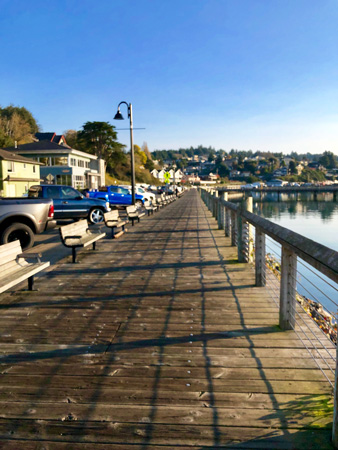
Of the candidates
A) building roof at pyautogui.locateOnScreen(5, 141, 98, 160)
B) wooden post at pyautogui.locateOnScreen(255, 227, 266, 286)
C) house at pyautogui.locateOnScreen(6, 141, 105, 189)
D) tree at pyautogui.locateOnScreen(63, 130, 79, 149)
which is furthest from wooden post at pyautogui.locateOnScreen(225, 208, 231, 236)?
tree at pyautogui.locateOnScreen(63, 130, 79, 149)

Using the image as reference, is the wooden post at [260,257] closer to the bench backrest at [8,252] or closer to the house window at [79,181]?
the bench backrest at [8,252]

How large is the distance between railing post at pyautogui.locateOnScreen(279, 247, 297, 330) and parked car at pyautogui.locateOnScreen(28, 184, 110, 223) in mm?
13472

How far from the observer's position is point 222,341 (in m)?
4.19

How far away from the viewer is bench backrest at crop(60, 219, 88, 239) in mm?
8305

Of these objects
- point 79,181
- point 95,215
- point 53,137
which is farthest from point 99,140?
point 95,215

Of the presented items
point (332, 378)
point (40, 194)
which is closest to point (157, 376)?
point (332, 378)

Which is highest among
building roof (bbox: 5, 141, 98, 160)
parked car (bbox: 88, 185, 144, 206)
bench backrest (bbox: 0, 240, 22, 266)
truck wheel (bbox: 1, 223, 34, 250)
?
building roof (bbox: 5, 141, 98, 160)

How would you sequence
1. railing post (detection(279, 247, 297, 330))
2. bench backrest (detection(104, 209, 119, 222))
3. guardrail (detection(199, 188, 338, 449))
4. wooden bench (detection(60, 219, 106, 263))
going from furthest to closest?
bench backrest (detection(104, 209, 119, 222))
wooden bench (detection(60, 219, 106, 263))
railing post (detection(279, 247, 297, 330))
guardrail (detection(199, 188, 338, 449))

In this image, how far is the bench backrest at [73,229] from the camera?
8.30 metres

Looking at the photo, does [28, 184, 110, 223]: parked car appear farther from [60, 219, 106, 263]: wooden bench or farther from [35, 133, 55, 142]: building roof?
[35, 133, 55, 142]: building roof

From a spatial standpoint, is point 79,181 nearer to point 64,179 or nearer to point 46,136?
point 64,179

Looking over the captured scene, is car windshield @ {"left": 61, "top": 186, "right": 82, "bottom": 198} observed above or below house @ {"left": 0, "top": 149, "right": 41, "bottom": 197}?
below

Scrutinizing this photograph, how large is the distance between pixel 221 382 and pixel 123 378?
86 centimetres

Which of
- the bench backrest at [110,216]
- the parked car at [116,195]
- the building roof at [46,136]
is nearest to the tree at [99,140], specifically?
the building roof at [46,136]
